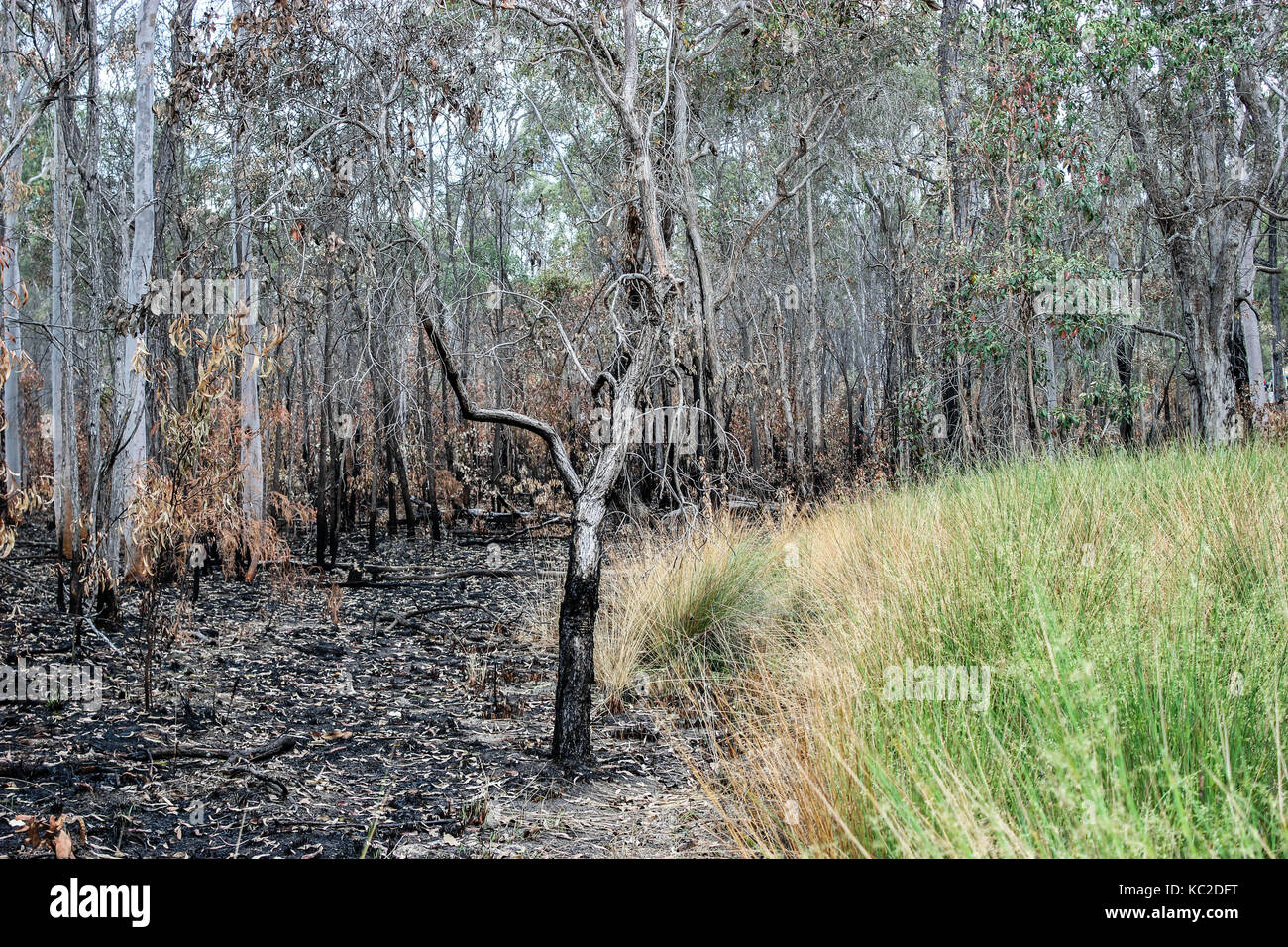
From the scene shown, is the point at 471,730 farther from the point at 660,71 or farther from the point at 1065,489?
the point at 660,71

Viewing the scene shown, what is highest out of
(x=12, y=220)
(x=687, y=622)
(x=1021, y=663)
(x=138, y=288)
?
(x=12, y=220)

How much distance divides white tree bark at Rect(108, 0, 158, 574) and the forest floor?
3.02 ft

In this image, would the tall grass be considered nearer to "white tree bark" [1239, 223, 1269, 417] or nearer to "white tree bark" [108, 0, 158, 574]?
"white tree bark" [108, 0, 158, 574]

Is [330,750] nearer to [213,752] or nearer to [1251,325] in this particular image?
[213,752]

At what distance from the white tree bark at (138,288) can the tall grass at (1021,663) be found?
389cm

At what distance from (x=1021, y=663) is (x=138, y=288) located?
23.2 feet

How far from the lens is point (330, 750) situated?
4.50 m

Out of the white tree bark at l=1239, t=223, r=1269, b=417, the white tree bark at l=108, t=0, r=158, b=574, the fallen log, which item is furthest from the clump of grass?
the white tree bark at l=1239, t=223, r=1269, b=417

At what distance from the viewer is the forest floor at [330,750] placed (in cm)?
350

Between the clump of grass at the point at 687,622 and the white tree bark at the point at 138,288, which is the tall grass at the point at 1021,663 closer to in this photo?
the clump of grass at the point at 687,622

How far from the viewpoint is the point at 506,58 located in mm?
9344

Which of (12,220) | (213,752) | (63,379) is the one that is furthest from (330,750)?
(12,220)

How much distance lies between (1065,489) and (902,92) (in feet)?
39.0
